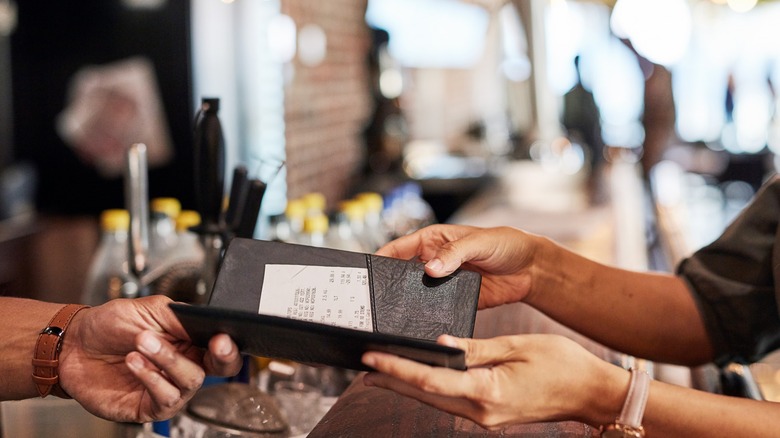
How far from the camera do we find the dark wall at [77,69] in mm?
2902

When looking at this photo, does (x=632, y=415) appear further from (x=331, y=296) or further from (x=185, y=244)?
(x=185, y=244)

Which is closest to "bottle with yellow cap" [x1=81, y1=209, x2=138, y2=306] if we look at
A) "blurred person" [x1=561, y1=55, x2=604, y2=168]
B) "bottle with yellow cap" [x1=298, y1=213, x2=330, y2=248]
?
"bottle with yellow cap" [x1=298, y1=213, x2=330, y2=248]

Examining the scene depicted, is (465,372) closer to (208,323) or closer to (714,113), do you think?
(208,323)

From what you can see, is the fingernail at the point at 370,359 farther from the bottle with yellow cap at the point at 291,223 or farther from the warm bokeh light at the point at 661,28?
the warm bokeh light at the point at 661,28

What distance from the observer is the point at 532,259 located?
1.38 metres

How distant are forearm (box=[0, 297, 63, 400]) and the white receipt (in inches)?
14.3

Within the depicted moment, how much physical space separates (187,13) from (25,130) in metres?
0.80

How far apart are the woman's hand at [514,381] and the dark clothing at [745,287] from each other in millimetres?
492

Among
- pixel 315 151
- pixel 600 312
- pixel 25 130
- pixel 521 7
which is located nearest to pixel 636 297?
pixel 600 312

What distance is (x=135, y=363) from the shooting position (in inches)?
38.2

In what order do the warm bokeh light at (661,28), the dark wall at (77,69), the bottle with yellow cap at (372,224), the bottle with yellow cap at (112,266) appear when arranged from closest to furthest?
the bottle with yellow cap at (112,266)
the bottle with yellow cap at (372,224)
the dark wall at (77,69)
the warm bokeh light at (661,28)

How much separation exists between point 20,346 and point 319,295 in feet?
1.44

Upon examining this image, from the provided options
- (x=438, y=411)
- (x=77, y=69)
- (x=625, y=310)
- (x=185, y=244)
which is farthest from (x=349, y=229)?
(x=77, y=69)

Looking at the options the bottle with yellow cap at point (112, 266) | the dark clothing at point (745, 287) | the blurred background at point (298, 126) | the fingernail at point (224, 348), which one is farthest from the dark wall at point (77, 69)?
the fingernail at point (224, 348)
